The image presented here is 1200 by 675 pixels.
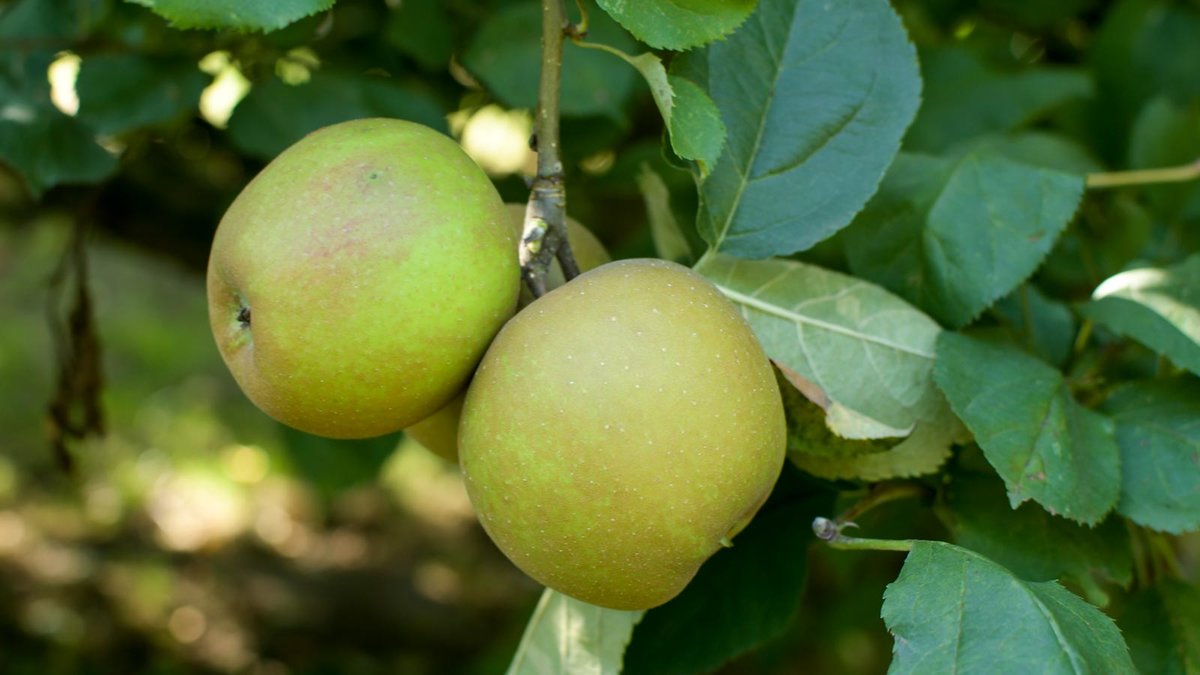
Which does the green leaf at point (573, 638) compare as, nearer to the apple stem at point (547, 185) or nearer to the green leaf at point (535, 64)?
the apple stem at point (547, 185)

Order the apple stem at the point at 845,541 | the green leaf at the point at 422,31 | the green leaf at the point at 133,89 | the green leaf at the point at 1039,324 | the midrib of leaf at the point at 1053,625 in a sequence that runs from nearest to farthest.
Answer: the midrib of leaf at the point at 1053,625 → the apple stem at the point at 845,541 → the green leaf at the point at 1039,324 → the green leaf at the point at 133,89 → the green leaf at the point at 422,31

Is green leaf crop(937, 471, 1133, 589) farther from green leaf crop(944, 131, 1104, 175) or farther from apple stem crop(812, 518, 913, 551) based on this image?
green leaf crop(944, 131, 1104, 175)

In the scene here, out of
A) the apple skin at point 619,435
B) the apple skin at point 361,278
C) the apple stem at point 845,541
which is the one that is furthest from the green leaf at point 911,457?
the apple skin at point 361,278

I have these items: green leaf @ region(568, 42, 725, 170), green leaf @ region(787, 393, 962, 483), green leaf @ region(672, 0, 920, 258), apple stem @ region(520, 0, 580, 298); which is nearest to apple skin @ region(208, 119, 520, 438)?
apple stem @ region(520, 0, 580, 298)

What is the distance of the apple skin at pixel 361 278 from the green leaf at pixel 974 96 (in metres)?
1.23

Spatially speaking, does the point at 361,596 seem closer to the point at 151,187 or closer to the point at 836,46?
the point at 151,187

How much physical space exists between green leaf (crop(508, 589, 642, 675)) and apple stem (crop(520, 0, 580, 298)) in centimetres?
41

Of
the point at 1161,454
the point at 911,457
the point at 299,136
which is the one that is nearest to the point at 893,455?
the point at 911,457

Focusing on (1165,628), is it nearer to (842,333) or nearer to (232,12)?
(842,333)

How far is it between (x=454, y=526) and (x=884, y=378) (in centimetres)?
367

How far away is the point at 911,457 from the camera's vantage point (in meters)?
1.27

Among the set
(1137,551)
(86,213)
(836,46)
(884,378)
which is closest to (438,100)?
(86,213)

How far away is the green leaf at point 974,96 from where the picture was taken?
2035mm

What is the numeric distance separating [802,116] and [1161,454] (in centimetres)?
57
